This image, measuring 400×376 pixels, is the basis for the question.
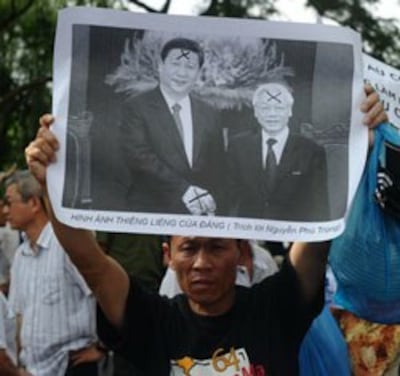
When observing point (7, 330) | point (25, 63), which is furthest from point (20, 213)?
point (25, 63)

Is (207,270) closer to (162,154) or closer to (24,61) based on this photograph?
(162,154)

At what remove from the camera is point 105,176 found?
2.85 meters

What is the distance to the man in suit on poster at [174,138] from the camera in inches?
112

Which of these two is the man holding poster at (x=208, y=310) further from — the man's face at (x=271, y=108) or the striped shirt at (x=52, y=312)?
the striped shirt at (x=52, y=312)

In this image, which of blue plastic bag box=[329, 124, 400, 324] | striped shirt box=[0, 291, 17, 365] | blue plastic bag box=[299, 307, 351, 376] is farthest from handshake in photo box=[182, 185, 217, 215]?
striped shirt box=[0, 291, 17, 365]


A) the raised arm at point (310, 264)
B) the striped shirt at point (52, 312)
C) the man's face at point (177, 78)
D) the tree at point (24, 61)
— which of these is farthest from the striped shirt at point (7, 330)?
the tree at point (24, 61)

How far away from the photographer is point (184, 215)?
2.81 m

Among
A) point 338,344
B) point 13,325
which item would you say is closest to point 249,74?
point 338,344

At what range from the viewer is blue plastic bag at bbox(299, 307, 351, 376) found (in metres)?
3.58

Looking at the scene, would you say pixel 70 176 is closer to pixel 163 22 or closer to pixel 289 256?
pixel 163 22

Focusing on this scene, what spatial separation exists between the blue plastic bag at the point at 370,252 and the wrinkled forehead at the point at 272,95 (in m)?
0.34

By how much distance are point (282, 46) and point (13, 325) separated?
2.08 m

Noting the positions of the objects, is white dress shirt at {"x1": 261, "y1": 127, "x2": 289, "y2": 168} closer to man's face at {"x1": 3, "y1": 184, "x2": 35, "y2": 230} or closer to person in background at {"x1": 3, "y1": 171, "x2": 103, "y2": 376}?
person in background at {"x1": 3, "y1": 171, "x2": 103, "y2": 376}

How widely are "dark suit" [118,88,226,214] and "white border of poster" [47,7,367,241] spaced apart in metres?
0.06
